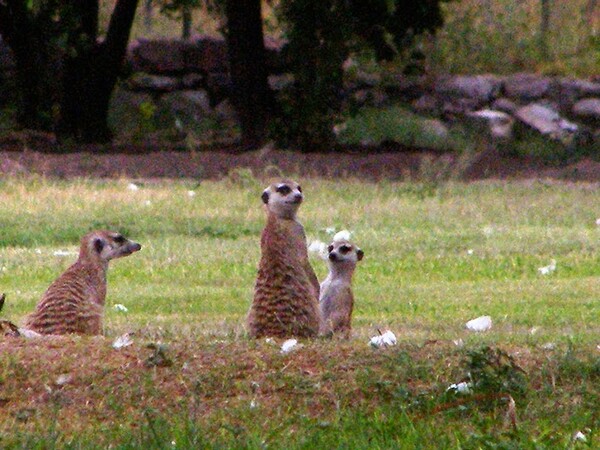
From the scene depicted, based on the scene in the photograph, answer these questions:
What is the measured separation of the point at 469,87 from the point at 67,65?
8.50 m

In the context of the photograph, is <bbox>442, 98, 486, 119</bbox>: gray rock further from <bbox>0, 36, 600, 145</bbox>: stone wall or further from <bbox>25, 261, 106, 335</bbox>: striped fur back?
<bbox>25, 261, 106, 335</bbox>: striped fur back

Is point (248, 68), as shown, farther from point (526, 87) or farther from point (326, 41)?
point (526, 87)

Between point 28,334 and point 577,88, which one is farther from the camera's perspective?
point 577,88

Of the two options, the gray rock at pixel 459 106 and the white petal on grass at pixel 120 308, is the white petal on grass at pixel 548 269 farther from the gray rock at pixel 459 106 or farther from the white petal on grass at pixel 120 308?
the gray rock at pixel 459 106

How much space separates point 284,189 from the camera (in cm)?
845

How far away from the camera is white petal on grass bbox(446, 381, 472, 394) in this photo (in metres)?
5.79

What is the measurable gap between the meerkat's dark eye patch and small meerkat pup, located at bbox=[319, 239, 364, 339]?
20.6 inches

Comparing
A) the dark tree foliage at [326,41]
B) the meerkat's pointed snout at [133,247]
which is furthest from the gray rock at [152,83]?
the meerkat's pointed snout at [133,247]

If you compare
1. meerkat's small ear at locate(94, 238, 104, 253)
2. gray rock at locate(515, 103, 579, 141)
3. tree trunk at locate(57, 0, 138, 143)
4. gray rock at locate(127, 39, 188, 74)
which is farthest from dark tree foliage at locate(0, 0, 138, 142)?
meerkat's small ear at locate(94, 238, 104, 253)

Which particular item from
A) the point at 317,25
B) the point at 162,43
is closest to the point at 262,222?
the point at 317,25

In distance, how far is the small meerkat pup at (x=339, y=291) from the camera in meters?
8.14

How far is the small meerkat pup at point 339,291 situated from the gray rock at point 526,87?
17.9 meters

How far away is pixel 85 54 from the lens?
21125 millimetres

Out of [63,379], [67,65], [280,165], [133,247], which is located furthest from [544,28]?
[63,379]
